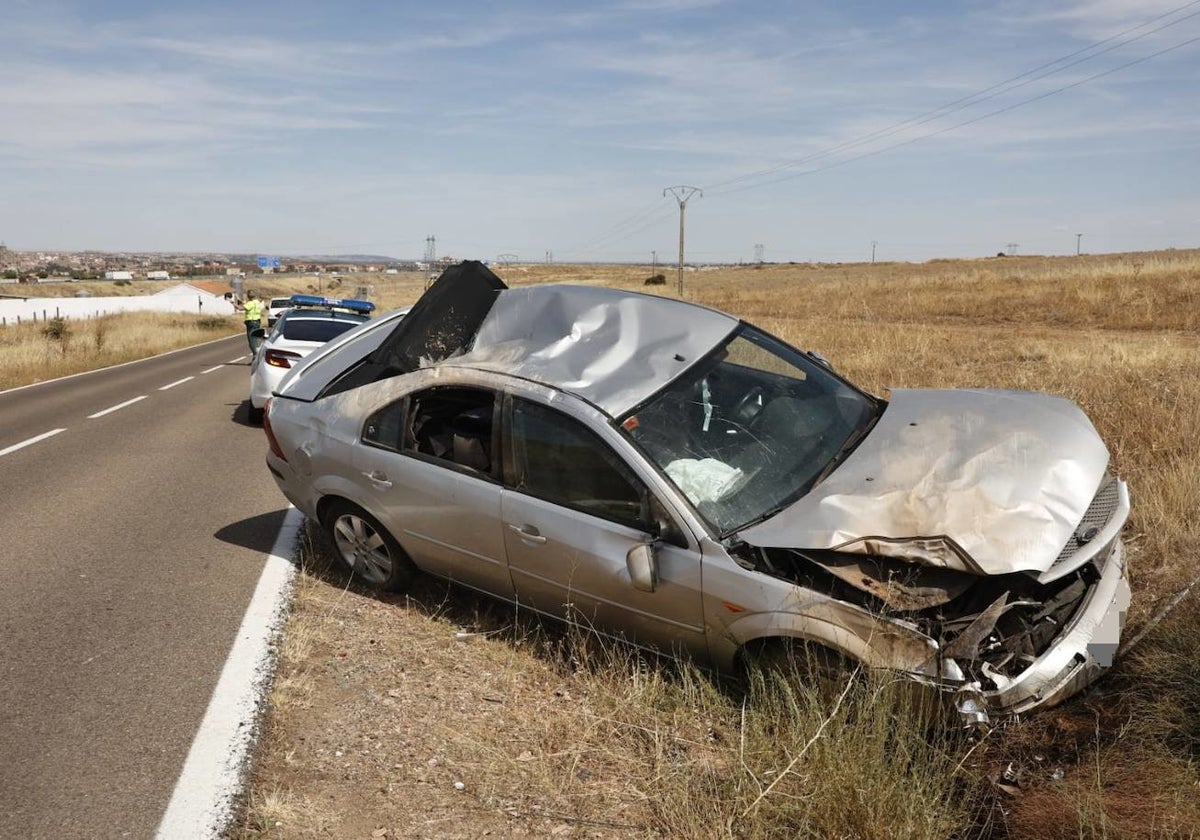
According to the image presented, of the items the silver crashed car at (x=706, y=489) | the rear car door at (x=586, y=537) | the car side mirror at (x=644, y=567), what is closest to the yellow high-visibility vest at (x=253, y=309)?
the silver crashed car at (x=706, y=489)

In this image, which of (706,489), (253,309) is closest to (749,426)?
(706,489)

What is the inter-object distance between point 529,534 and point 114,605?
2.69 metres

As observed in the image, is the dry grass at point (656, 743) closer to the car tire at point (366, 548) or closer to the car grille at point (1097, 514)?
the car tire at point (366, 548)

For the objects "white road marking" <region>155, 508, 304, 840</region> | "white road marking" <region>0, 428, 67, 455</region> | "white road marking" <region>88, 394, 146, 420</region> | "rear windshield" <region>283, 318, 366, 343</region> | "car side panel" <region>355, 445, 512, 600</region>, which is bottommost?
"white road marking" <region>155, 508, 304, 840</region>

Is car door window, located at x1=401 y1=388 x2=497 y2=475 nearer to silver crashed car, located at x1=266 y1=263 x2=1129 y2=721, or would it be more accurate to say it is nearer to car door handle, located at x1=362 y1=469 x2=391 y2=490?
silver crashed car, located at x1=266 y1=263 x2=1129 y2=721

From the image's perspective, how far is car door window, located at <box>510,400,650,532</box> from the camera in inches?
159

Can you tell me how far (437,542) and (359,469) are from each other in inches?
27.6

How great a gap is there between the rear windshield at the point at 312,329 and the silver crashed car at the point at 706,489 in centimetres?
655

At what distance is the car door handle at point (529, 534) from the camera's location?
170 inches

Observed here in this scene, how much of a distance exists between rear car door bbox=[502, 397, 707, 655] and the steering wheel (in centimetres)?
85

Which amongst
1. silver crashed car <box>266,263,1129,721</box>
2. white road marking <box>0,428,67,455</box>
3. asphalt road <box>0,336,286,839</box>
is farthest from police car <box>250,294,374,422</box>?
silver crashed car <box>266,263,1129,721</box>

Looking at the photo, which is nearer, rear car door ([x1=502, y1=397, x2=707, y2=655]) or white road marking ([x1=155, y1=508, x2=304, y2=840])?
white road marking ([x1=155, y1=508, x2=304, y2=840])

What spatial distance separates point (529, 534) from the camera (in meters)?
4.37

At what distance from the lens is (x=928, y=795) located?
305cm
